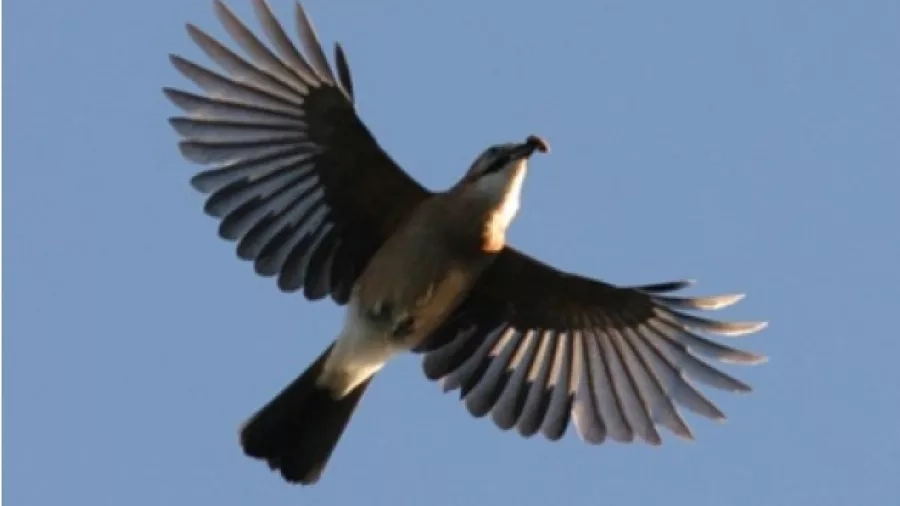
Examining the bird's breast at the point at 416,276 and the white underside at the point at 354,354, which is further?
the white underside at the point at 354,354

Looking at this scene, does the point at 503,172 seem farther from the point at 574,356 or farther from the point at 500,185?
the point at 574,356

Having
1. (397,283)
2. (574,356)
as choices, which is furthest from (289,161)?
(574,356)

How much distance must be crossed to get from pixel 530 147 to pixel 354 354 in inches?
57.0

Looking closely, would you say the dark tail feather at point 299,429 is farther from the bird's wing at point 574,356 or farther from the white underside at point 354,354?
the bird's wing at point 574,356

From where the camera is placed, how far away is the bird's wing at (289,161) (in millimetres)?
13148

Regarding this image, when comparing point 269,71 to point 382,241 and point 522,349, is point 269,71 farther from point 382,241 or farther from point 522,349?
point 522,349

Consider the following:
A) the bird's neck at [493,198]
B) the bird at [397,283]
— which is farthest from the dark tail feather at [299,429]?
the bird's neck at [493,198]

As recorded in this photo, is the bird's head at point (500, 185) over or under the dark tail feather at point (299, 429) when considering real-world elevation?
over

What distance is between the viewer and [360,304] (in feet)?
44.1

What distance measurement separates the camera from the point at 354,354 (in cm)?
1348

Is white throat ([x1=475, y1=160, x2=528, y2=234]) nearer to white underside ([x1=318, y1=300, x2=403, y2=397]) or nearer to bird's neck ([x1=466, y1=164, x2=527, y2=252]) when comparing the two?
bird's neck ([x1=466, y1=164, x2=527, y2=252])

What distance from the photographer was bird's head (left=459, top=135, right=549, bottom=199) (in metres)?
13.2

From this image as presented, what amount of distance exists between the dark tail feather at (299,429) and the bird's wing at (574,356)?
579mm

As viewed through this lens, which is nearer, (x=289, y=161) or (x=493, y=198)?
(x=493, y=198)
